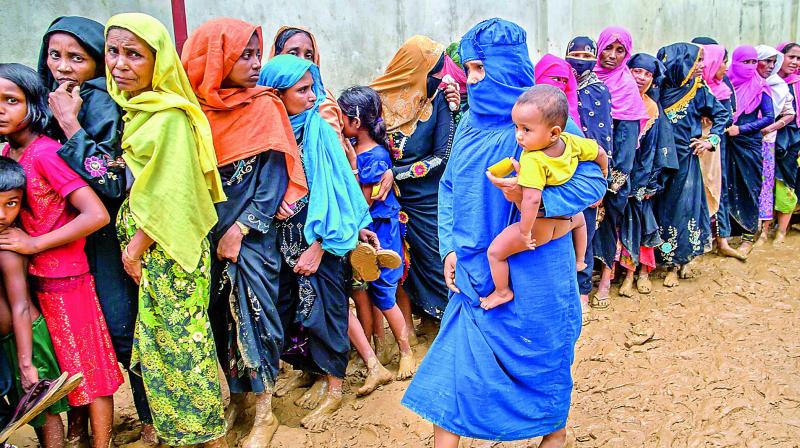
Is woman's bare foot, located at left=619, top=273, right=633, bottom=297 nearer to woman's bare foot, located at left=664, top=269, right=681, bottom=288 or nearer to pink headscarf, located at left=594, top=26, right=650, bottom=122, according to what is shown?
woman's bare foot, located at left=664, top=269, right=681, bottom=288

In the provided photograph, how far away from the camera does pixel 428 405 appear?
2545 millimetres

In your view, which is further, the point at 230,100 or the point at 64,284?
the point at 230,100

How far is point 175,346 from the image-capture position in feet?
9.32

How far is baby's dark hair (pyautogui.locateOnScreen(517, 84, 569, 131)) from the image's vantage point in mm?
2217

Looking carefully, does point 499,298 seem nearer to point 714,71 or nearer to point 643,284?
point 643,284

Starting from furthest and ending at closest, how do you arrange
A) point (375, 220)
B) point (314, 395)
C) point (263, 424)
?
1. point (375, 220)
2. point (314, 395)
3. point (263, 424)

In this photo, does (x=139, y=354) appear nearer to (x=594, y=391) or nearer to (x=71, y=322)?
(x=71, y=322)

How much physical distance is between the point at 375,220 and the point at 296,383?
109cm

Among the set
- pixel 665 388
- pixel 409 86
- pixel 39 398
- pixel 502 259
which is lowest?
pixel 665 388

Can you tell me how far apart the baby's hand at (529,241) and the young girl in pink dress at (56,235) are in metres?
1.76

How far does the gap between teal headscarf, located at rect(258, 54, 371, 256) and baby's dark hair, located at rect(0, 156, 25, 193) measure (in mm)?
1228

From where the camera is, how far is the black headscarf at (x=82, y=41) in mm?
2818

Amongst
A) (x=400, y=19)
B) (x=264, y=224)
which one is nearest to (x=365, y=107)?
(x=264, y=224)

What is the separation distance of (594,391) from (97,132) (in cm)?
298
